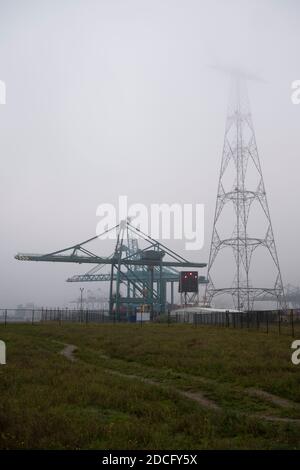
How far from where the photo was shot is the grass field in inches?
324

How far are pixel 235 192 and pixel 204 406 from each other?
46091 mm

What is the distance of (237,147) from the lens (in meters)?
56.2

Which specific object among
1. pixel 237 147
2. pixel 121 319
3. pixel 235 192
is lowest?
pixel 121 319

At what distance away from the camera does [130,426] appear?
29.2ft

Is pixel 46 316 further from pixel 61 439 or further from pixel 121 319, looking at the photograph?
pixel 61 439

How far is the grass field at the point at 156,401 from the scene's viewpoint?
27.0 feet

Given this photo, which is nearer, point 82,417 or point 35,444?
point 35,444

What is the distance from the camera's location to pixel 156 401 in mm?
11773

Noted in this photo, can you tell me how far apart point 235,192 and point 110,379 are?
43.7 meters

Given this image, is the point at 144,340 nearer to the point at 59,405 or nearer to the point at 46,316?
the point at 59,405

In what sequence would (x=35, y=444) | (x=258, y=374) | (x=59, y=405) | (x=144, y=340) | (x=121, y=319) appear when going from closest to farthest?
1. (x=35, y=444)
2. (x=59, y=405)
3. (x=258, y=374)
4. (x=144, y=340)
5. (x=121, y=319)

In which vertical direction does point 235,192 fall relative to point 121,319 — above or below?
above
